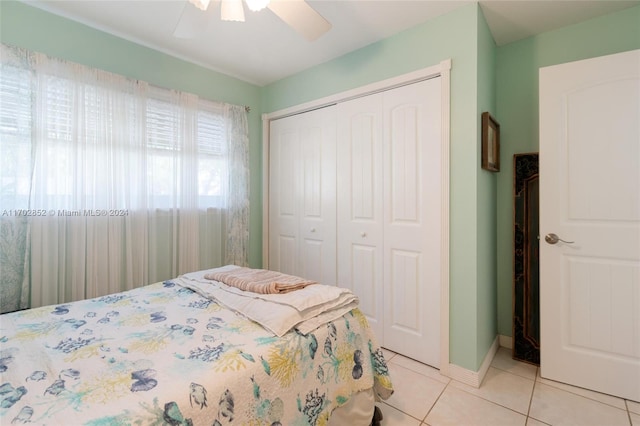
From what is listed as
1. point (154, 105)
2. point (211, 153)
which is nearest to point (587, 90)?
point (211, 153)

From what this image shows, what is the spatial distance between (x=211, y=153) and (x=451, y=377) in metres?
2.73

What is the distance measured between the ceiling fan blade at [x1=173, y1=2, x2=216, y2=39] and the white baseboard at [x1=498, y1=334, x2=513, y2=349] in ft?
10.2

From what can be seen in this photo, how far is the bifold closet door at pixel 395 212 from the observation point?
2117 millimetres

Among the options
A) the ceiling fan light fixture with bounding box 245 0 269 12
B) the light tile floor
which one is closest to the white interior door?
the light tile floor

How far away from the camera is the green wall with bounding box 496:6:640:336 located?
2.06 metres

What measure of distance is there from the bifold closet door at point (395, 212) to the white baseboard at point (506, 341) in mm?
763

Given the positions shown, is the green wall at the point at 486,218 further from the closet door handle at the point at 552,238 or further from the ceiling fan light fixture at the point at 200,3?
the ceiling fan light fixture at the point at 200,3

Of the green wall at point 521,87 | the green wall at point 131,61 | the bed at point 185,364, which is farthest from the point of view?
the green wall at point 521,87

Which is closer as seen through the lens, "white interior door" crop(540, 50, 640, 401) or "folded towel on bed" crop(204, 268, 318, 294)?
"folded towel on bed" crop(204, 268, 318, 294)

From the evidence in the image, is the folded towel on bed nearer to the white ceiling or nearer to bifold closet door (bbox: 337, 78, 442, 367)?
bifold closet door (bbox: 337, 78, 442, 367)

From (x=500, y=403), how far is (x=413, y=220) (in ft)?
4.05

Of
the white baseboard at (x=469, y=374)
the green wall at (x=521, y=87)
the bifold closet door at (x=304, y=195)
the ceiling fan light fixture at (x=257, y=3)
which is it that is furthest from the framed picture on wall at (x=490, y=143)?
the ceiling fan light fixture at (x=257, y=3)

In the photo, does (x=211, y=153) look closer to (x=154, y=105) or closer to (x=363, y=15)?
(x=154, y=105)

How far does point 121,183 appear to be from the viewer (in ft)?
7.52
